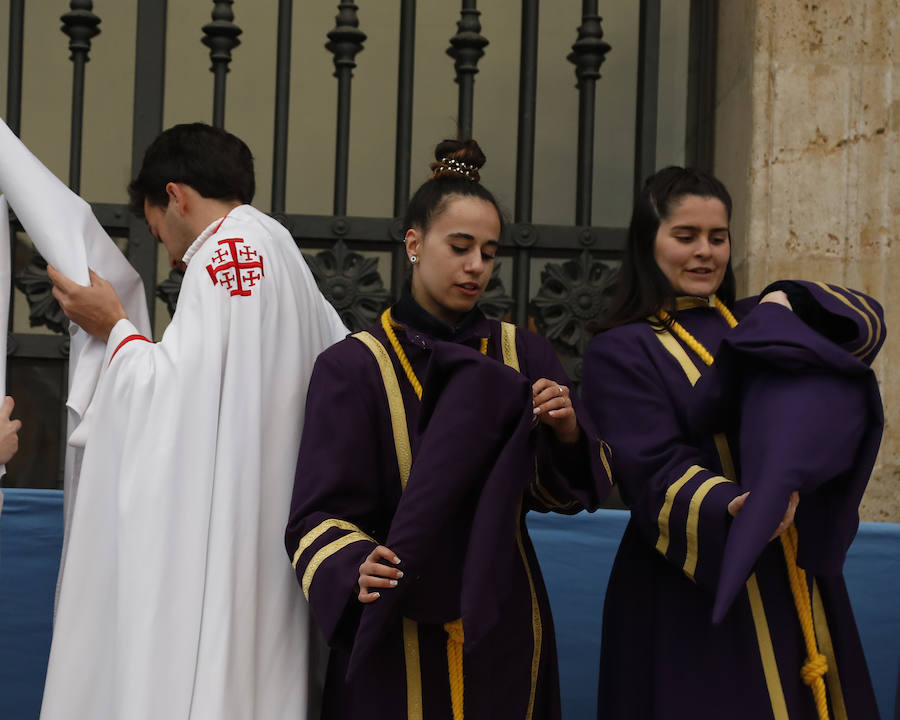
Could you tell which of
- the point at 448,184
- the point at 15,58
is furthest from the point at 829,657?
the point at 15,58

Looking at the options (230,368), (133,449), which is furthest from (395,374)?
(133,449)

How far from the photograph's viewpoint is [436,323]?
275 cm

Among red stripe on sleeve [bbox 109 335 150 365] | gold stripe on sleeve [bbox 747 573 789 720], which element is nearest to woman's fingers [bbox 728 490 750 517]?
gold stripe on sleeve [bbox 747 573 789 720]

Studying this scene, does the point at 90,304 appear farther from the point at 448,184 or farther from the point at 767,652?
the point at 767,652

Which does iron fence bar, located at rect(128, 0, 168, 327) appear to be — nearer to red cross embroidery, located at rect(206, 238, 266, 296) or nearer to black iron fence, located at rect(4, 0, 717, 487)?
black iron fence, located at rect(4, 0, 717, 487)

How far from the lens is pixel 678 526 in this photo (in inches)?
101

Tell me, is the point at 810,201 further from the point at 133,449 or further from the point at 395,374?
the point at 133,449

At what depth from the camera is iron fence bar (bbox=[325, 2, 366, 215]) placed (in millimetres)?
4383

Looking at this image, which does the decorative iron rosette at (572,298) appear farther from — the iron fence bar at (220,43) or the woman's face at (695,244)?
the woman's face at (695,244)

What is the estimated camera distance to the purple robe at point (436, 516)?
94.0 inches

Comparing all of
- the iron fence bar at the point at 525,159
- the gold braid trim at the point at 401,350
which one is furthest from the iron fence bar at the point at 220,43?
the gold braid trim at the point at 401,350

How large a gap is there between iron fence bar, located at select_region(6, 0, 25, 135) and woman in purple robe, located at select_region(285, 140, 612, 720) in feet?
7.07

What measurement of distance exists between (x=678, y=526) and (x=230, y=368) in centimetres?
99

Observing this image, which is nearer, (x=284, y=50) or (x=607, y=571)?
(x=607, y=571)
